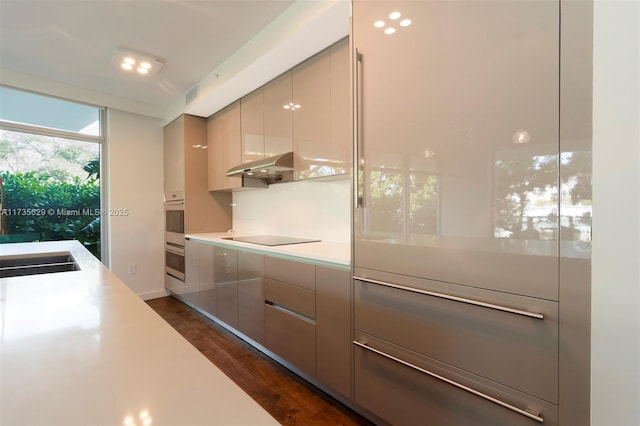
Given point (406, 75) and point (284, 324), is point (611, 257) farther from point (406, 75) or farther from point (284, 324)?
point (284, 324)

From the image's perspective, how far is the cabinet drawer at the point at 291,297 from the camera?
1838 mm

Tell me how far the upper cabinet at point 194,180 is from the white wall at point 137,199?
1.17 ft

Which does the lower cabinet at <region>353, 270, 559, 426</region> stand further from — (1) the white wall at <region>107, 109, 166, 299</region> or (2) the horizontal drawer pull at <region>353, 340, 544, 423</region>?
(1) the white wall at <region>107, 109, 166, 299</region>

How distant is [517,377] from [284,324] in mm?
1391

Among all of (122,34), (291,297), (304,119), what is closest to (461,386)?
(291,297)

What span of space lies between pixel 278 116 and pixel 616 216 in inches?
86.7

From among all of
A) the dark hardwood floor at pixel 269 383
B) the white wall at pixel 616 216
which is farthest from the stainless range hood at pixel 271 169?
the white wall at pixel 616 216

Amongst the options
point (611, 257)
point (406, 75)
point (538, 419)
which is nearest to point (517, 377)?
→ point (538, 419)

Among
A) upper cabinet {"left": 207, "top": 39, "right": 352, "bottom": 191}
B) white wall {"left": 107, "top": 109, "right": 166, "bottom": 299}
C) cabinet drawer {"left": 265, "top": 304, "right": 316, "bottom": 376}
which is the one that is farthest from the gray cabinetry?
white wall {"left": 107, "top": 109, "right": 166, "bottom": 299}

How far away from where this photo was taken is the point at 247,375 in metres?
2.08

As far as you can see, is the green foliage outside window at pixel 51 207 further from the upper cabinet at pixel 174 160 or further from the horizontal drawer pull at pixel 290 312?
the horizontal drawer pull at pixel 290 312

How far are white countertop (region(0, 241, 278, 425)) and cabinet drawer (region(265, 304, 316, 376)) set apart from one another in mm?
1272

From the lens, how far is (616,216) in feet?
2.76

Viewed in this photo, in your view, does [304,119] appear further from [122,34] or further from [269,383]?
[269,383]
